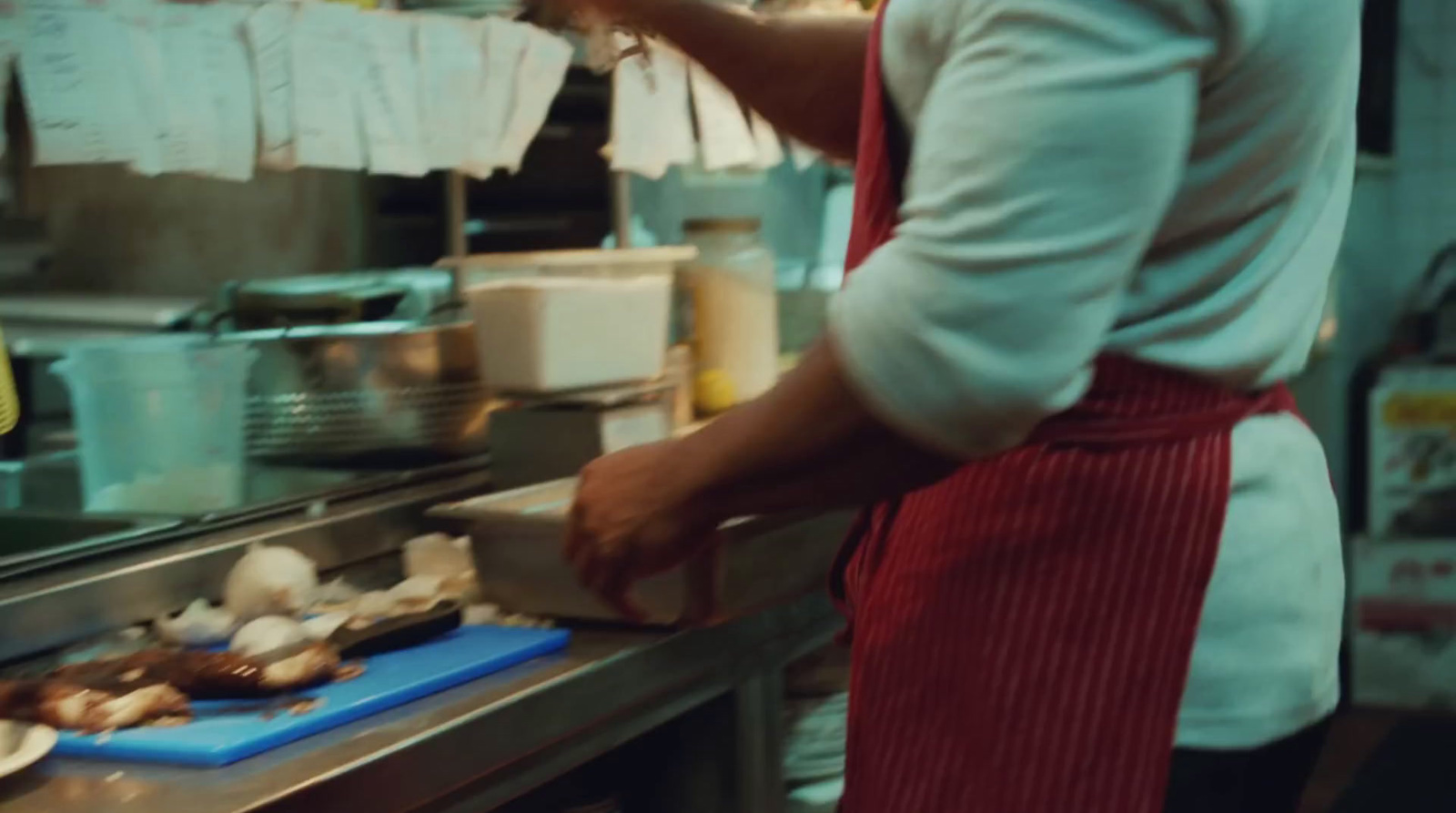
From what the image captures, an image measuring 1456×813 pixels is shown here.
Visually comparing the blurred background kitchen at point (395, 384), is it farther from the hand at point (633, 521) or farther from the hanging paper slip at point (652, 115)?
the hand at point (633, 521)

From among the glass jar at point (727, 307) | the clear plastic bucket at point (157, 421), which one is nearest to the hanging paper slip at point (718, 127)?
the glass jar at point (727, 307)

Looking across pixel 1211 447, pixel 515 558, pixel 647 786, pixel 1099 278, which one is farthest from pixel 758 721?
pixel 1099 278

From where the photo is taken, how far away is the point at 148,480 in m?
1.48

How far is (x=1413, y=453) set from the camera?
3723mm

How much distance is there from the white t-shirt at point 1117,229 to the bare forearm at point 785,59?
0.39m

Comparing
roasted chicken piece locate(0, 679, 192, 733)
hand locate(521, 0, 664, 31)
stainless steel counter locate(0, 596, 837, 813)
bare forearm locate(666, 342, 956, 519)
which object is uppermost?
hand locate(521, 0, 664, 31)

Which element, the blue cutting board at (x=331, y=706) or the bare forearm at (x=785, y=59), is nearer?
the blue cutting board at (x=331, y=706)

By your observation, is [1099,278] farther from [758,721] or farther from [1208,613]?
[758,721]

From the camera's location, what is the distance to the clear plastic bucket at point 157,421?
144 centimetres

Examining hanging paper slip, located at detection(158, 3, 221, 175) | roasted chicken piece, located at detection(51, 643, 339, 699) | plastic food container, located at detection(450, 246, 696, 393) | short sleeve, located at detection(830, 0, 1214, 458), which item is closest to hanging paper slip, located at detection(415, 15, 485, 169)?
plastic food container, located at detection(450, 246, 696, 393)

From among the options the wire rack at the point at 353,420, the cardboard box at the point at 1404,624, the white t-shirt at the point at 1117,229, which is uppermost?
the white t-shirt at the point at 1117,229

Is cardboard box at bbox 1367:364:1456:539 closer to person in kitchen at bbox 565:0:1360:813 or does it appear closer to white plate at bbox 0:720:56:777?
person in kitchen at bbox 565:0:1360:813

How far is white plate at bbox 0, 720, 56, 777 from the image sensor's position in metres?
0.92

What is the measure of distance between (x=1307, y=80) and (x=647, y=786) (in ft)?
3.24
